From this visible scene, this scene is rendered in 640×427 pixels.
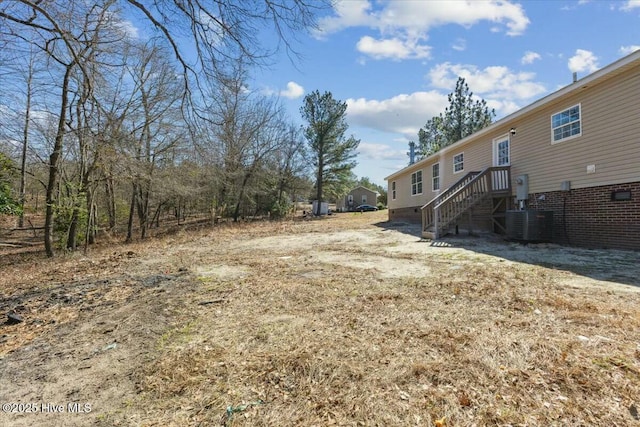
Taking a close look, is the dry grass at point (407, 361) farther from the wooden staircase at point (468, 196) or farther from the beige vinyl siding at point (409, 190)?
the beige vinyl siding at point (409, 190)

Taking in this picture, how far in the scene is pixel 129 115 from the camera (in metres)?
12.2

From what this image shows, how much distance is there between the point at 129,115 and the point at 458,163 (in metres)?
13.0

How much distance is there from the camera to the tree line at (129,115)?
14.9 feet

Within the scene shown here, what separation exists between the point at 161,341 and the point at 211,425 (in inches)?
57.8

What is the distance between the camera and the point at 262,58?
4.56 meters

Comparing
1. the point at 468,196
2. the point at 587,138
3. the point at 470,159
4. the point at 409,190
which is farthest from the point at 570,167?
the point at 409,190

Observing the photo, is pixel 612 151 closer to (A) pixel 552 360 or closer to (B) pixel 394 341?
(A) pixel 552 360

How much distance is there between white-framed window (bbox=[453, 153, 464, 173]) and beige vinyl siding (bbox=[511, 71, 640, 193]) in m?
3.97

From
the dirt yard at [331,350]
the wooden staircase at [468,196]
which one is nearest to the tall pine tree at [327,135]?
the wooden staircase at [468,196]

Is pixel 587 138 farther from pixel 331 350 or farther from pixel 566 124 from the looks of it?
pixel 331 350

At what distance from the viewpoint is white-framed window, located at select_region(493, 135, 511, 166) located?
1094cm

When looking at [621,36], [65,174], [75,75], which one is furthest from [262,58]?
[65,174]

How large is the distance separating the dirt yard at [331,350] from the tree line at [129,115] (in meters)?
3.10

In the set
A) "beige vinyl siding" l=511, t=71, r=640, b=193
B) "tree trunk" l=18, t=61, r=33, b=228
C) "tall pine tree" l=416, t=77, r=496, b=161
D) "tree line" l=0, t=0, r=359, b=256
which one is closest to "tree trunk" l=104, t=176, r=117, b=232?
"tree line" l=0, t=0, r=359, b=256
